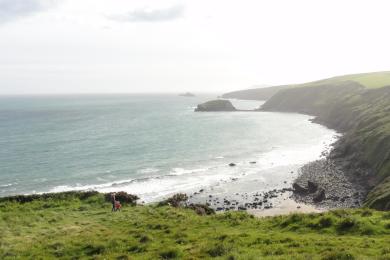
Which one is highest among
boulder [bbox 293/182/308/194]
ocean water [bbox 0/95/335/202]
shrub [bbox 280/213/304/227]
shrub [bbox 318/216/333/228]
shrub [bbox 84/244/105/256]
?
shrub [bbox 84/244/105/256]

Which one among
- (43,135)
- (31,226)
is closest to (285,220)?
(31,226)

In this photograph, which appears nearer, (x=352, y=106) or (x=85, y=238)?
(x=85, y=238)

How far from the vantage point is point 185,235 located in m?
26.6

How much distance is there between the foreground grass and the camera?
20.9 meters

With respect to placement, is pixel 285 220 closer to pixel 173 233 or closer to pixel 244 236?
pixel 244 236

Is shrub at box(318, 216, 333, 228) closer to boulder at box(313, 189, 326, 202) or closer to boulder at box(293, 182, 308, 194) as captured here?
boulder at box(313, 189, 326, 202)

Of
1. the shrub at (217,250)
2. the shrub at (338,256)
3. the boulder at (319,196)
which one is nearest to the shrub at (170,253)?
the shrub at (217,250)

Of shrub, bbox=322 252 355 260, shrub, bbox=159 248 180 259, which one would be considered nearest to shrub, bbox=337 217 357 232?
shrub, bbox=322 252 355 260

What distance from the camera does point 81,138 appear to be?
125 meters

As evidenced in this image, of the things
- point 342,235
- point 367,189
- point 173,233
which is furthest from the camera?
point 367,189

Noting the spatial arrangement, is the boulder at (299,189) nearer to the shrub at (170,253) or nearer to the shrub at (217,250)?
the shrub at (217,250)

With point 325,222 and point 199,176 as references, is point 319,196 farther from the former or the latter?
point 325,222

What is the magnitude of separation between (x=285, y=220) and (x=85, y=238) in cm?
1468

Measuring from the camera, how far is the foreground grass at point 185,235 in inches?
823
